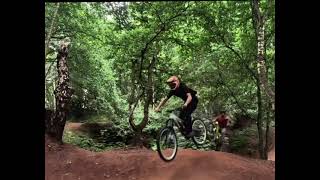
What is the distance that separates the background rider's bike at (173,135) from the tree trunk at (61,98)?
3.51ft

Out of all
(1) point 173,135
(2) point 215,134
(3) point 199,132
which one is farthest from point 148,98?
(2) point 215,134

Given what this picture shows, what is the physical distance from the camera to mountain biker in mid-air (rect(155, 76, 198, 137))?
4.63 metres

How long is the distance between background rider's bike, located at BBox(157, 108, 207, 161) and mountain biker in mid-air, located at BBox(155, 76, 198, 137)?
1.9 inches

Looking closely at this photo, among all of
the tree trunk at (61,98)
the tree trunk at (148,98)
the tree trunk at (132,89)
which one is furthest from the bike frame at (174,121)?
the tree trunk at (61,98)

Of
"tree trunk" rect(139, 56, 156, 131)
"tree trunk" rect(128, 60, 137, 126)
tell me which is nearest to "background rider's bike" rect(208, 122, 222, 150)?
"tree trunk" rect(139, 56, 156, 131)

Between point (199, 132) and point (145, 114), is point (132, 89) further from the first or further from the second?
point (199, 132)

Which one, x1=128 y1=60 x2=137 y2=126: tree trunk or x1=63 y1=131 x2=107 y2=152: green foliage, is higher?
x1=128 y1=60 x2=137 y2=126: tree trunk

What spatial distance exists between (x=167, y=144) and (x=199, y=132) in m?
0.37

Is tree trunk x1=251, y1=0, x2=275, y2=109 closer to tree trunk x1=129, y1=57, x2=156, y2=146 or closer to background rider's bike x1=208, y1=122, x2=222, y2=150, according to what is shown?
background rider's bike x1=208, y1=122, x2=222, y2=150

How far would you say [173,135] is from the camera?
15.4ft

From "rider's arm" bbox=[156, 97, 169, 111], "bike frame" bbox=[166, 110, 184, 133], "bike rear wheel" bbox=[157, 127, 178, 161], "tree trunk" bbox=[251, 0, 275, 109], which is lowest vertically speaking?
"bike rear wheel" bbox=[157, 127, 178, 161]
